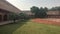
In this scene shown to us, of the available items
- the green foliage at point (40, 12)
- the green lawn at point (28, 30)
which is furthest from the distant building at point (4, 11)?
the green foliage at point (40, 12)

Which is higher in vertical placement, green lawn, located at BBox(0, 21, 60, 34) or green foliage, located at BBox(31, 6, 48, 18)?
green foliage, located at BBox(31, 6, 48, 18)

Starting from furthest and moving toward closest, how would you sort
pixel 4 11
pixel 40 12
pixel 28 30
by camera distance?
pixel 40 12, pixel 4 11, pixel 28 30

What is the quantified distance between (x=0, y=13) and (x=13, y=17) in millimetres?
2534

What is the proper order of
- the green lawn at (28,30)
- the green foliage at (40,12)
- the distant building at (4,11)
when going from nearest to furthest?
the green lawn at (28,30) → the distant building at (4,11) → the green foliage at (40,12)

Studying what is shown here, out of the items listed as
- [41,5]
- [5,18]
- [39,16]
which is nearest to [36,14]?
[39,16]

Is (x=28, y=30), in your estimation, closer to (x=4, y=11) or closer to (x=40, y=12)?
(x=4, y=11)

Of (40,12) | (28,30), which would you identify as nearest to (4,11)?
(28,30)

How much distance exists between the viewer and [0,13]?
1344 cm

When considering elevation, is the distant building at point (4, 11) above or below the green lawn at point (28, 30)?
above

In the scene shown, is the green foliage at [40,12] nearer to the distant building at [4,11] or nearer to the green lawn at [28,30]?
the distant building at [4,11]

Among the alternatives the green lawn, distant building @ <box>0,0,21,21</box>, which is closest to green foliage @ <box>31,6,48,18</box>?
distant building @ <box>0,0,21,21</box>

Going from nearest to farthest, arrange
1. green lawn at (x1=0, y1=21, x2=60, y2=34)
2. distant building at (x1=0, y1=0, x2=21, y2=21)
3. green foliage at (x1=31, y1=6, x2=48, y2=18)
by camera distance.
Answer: green lawn at (x1=0, y1=21, x2=60, y2=34) < distant building at (x1=0, y1=0, x2=21, y2=21) < green foliage at (x1=31, y1=6, x2=48, y2=18)

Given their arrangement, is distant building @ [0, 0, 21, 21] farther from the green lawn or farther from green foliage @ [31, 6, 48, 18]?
green foliage @ [31, 6, 48, 18]

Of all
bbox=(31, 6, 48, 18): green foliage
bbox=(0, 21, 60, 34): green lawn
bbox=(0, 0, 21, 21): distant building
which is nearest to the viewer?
bbox=(0, 21, 60, 34): green lawn
